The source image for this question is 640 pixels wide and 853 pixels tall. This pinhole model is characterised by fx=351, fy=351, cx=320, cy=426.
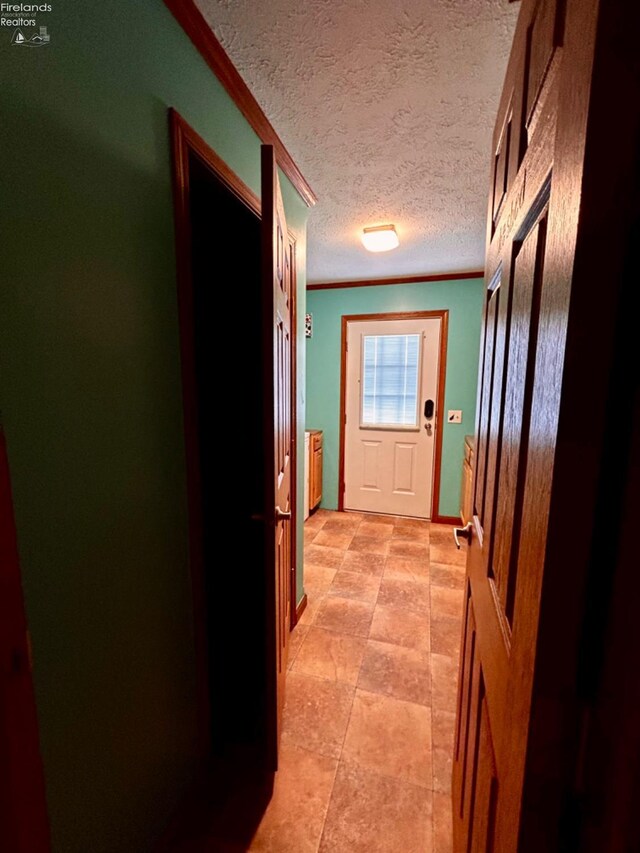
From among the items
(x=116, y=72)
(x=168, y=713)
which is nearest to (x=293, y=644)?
(x=168, y=713)

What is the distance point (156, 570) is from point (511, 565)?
0.91 m

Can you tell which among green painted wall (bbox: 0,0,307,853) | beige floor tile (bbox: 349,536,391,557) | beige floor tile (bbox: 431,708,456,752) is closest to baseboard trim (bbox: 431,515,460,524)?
beige floor tile (bbox: 349,536,391,557)

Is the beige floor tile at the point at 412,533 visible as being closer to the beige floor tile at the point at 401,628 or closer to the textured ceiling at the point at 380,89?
the beige floor tile at the point at 401,628

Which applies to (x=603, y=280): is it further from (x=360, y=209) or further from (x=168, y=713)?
(x=360, y=209)

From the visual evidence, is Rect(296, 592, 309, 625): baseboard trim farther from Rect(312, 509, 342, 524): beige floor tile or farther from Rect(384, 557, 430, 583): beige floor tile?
Rect(312, 509, 342, 524): beige floor tile

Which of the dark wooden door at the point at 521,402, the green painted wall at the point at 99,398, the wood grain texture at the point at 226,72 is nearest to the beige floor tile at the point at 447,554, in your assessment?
the dark wooden door at the point at 521,402

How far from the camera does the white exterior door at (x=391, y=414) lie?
11.6 ft

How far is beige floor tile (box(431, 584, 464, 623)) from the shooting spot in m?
2.22

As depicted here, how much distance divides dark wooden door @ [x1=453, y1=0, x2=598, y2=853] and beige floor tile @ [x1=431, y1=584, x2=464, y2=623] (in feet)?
4.30

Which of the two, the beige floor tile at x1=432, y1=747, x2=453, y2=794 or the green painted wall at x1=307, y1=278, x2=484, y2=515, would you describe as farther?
the green painted wall at x1=307, y1=278, x2=484, y2=515

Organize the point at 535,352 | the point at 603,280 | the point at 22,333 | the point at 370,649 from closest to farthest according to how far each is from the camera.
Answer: the point at 603,280, the point at 535,352, the point at 22,333, the point at 370,649

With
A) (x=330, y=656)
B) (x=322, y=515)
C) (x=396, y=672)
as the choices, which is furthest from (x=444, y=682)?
(x=322, y=515)

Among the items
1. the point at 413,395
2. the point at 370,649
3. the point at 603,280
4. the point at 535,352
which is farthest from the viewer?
the point at 413,395

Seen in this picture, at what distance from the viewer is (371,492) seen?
3.86m
